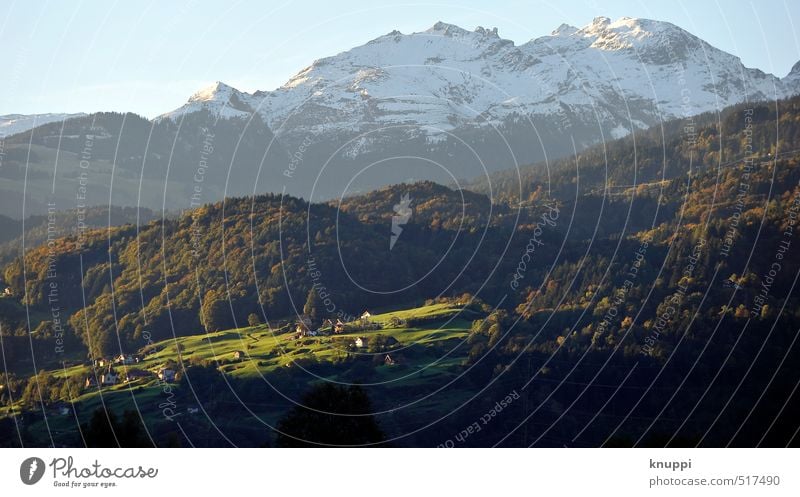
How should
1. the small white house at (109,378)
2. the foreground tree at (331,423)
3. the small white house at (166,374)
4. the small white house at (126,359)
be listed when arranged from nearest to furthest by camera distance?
the foreground tree at (331,423) < the small white house at (166,374) < the small white house at (109,378) < the small white house at (126,359)

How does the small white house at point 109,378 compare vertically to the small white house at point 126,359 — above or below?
below

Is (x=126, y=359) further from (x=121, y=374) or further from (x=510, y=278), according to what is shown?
(x=510, y=278)

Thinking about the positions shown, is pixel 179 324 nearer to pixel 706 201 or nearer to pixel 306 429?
pixel 306 429

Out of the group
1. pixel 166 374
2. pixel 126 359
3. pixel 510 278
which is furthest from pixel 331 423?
pixel 510 278

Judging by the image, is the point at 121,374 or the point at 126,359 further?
the point at 126,359

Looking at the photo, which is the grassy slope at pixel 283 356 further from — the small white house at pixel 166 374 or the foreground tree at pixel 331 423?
the foreground tree at pixel 331 423

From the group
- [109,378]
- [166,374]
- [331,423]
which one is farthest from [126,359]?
[331,423]

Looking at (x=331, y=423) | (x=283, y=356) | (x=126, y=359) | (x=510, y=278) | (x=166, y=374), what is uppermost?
(x=331, y=423)

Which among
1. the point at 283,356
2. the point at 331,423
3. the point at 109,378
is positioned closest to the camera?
the point at 331,423

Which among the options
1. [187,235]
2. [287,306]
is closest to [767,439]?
[287,306]

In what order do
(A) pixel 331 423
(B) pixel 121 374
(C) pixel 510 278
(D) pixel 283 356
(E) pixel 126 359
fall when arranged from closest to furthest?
1. (A) pixel 331 423
2. (B) pixel 121 374
3. (D) pixel 283 356
4. (E) pixel 126 359
5. (C) pixel 510 278

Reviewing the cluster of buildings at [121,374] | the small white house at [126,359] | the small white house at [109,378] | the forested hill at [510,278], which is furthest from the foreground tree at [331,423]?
the small white house at [126,359]

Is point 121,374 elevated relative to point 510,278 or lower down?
lower down
